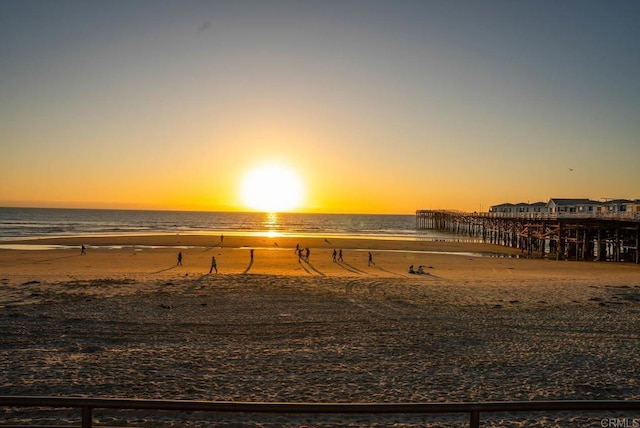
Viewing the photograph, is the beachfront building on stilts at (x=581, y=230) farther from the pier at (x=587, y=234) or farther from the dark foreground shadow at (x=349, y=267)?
the dark foreground shadow at (x=349, y=267)

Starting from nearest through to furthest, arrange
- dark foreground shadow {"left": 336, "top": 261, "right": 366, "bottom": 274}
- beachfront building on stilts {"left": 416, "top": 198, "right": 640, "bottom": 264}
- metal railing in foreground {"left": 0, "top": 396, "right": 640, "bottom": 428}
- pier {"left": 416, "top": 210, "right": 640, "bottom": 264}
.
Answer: metal railing in foreground {"left": 0, "top": 396, "right": 640, "bottom": 428}, dark foreground shadow {"left": 336, "top": 261, "right": 366, "bottom": 274}, pier {"left": 416, "top": 210, "right": 640, "bottom": 264}, beachfront building on stilts {"left": 416, "top": 198, "right": 640, "bottom": 264}

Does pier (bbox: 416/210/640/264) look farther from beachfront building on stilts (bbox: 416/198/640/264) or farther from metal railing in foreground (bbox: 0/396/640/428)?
metal railing in foreground (bbox: 0/396/640/428)

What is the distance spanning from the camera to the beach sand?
8.69 metres

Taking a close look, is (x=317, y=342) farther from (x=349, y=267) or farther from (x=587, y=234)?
(x=587, y=234)

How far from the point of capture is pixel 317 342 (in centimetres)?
1217

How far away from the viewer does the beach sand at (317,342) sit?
869cm

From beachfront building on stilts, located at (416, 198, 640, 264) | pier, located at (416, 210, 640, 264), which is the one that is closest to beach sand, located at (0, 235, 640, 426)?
pier, located at (416, 210, 640, 264)

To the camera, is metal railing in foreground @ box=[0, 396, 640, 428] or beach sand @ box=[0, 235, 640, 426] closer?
metal railing in foreground @ box=[0, 396, 640, 428]

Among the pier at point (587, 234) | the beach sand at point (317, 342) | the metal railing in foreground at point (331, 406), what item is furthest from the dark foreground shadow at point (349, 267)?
the metal railing in foreground at point (331, 406)

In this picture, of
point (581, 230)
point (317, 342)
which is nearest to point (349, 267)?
point (317, 342)

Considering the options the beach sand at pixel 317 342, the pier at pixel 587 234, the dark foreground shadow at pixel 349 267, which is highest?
the pier at pixel 587 234

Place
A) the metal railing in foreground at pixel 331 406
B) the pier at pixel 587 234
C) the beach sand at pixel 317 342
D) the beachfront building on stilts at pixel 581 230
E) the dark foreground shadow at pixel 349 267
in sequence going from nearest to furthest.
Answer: the metal railing in foreground at pixel 331 406
the beach sand at pixel 317 342
the dark foreground shadow at pixel 349 267
the pier at pixel 587 234
the beachfront building on stilts at pixel 581 230

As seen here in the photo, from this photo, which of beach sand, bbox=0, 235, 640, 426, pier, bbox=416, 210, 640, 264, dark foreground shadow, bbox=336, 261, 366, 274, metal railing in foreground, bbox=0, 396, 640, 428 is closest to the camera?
metal railing in foreground, bbox=0, 396, 640, 428

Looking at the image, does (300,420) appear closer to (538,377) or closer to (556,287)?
(538,377)
